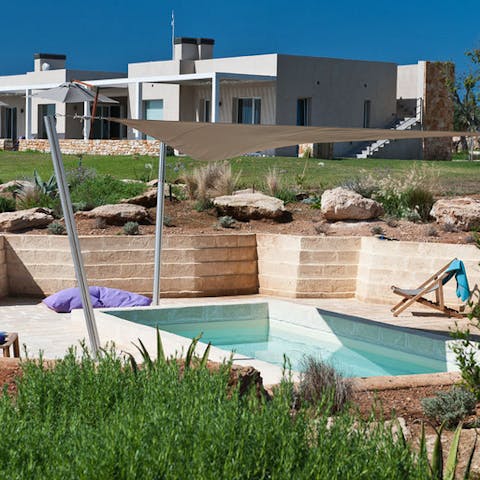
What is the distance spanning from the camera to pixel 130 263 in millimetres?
12930

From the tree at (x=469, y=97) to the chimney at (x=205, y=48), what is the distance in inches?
384

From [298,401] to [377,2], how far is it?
6479 inches

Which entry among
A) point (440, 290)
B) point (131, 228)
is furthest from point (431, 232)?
point (131, 228)

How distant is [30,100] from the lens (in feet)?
136

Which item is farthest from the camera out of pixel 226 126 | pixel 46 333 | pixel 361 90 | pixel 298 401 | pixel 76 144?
pixel 361 90

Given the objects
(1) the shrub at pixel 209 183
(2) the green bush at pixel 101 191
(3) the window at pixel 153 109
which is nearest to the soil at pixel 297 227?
(1) the shrub at pixel 209 183

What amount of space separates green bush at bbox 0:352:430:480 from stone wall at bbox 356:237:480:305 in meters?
8.51

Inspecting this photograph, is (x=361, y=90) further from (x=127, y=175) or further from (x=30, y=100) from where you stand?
(x=127, y=175)

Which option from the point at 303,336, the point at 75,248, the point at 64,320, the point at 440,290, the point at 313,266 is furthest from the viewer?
the point at 313,266

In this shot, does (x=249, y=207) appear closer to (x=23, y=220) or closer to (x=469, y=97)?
(x=23, y=220)

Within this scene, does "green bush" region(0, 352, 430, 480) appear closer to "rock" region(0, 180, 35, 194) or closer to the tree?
"rock" region(0, 180, 35, 194)

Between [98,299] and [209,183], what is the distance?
15.5ft

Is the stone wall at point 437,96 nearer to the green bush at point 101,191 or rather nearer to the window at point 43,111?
the window at point 43,111

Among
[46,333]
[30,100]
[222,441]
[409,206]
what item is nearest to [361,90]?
[30,100]
